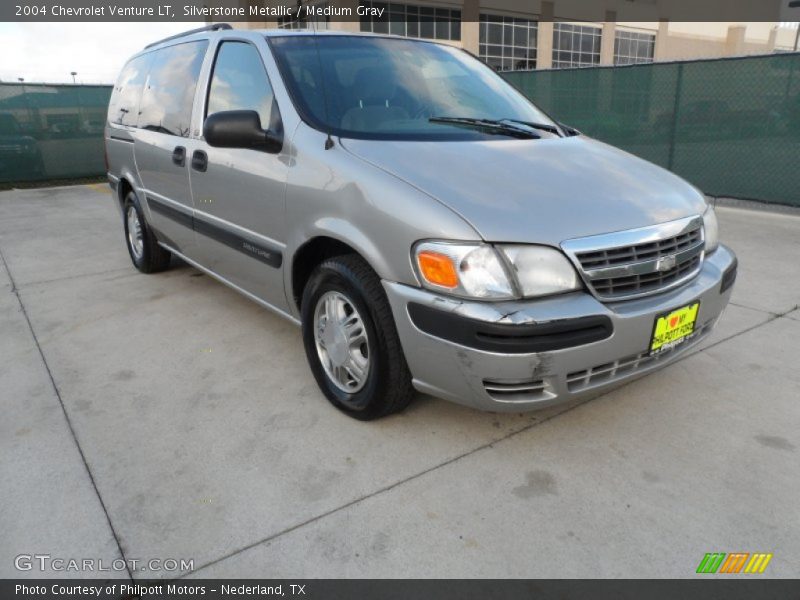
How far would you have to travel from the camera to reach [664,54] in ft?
116

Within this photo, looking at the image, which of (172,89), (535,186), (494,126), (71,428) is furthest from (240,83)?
(71,428)

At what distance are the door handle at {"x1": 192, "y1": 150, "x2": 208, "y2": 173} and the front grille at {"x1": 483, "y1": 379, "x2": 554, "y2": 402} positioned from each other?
2.30 m

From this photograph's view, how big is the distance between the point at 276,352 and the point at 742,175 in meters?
6.83

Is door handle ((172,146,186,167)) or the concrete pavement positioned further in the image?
door handle ((172,146,186,167))

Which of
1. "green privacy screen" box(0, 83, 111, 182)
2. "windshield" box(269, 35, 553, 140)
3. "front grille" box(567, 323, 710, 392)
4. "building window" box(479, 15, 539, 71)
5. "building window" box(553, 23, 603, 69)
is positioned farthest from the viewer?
"building window" box(553, 23, 603, 69)

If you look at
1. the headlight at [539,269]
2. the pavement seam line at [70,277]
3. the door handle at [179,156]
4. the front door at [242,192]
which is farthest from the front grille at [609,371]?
the pavement seam line at [70,277]

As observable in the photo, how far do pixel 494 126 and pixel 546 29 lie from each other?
94.4 feet

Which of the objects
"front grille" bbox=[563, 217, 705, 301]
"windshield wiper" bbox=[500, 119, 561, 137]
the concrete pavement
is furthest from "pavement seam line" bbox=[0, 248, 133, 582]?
"windshield wiper" bbox=[500, 119, 561, 137]

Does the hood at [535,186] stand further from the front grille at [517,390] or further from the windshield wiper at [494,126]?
the front grille at [517,390]

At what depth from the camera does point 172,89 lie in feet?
13.7

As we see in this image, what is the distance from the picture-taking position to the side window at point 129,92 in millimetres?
4883

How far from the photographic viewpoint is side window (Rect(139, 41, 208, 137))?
390 cm

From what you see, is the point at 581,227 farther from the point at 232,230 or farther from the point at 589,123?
the point at 589,123

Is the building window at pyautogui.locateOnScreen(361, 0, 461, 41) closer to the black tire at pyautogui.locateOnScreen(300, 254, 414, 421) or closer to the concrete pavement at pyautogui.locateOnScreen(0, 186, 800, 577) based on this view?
the concrete pavement at pyautogui.locateOnScreen(0, 186, 800, 577)
